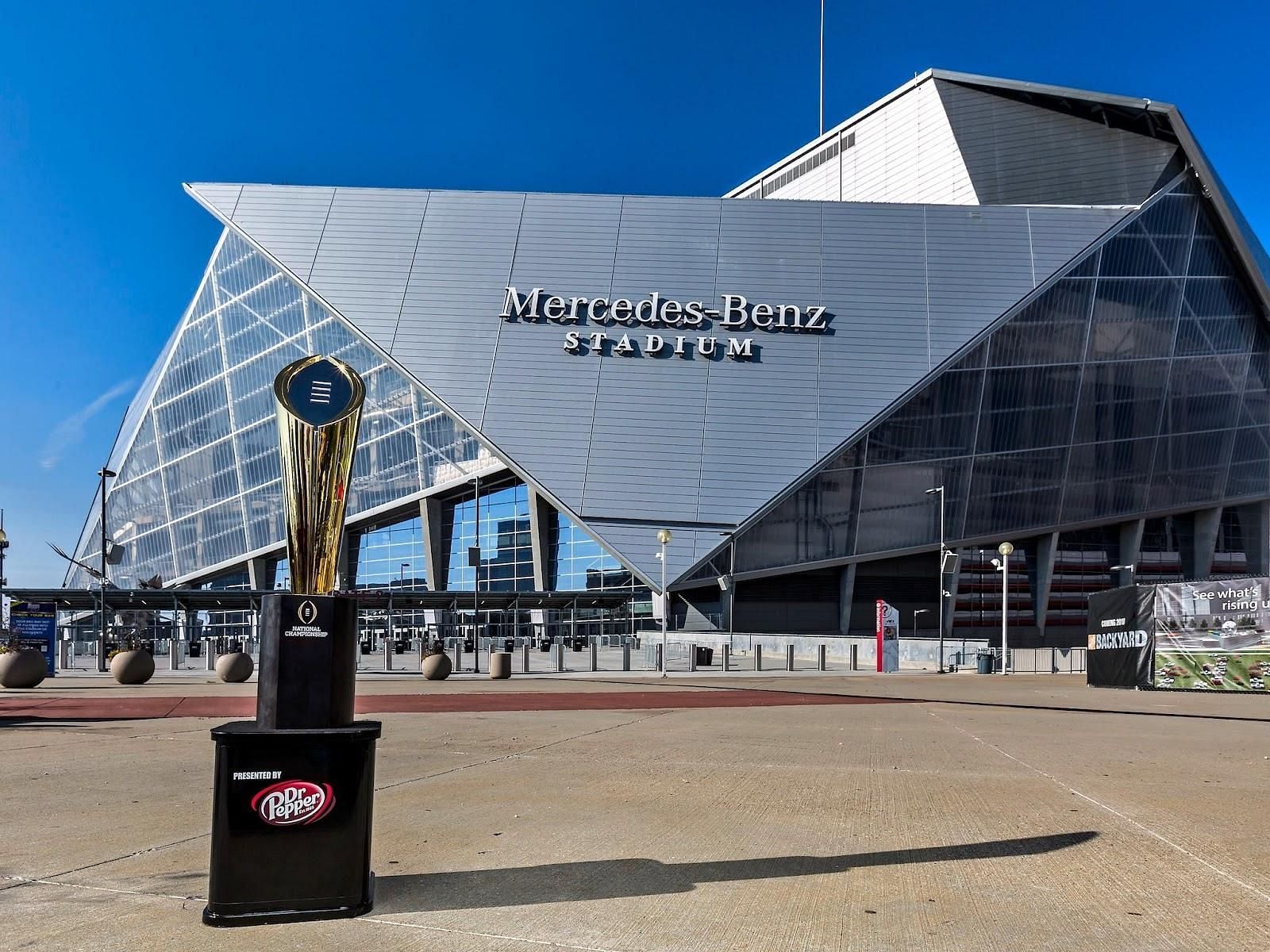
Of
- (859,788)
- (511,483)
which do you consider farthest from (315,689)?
(511,483)

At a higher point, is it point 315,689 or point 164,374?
point 164,374

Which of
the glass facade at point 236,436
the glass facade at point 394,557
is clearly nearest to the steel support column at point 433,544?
the glass facade at point 394,557

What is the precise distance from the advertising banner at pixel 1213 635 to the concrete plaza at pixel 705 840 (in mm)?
9955

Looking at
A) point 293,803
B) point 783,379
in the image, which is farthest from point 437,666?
point 783,379

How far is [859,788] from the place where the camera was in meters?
9.25

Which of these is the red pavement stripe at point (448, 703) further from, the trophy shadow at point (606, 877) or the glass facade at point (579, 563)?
the glass facade at point (579, 563)

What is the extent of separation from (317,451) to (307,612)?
1.06m

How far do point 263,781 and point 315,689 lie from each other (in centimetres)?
50

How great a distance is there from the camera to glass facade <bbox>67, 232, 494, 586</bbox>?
5084 centimetres

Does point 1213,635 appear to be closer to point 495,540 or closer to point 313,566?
point 313,566

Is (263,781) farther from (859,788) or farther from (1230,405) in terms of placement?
(1230,405)

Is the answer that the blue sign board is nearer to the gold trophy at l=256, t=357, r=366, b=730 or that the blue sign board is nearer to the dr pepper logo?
the gold trophy at l=256, t=357, r=366, b=730

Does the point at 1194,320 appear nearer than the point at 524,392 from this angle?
No

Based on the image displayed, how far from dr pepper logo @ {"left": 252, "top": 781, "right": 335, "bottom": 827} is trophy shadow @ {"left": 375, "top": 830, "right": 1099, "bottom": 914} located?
603 millimetres
